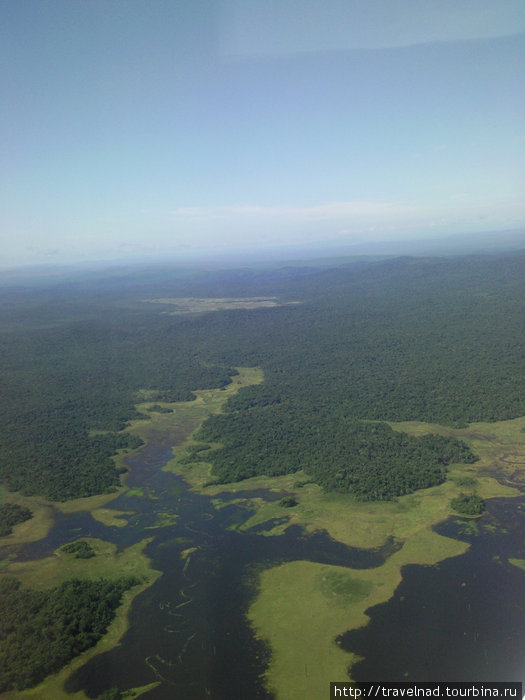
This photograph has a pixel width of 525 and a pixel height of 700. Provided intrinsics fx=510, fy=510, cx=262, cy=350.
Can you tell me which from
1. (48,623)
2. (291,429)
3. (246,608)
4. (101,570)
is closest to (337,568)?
(246,608)

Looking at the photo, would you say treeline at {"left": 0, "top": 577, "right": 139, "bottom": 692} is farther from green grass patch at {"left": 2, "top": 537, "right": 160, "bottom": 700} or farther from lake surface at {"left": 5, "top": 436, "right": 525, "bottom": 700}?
lake surface at {"left": 5, "top": 436, "right": 525, "bottom": 700}

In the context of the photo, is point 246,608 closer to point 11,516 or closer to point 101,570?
point 101,570

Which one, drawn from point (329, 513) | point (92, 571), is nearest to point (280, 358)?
point (329, 513)

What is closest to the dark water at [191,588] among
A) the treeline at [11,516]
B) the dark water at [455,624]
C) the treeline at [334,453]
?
the treeline at [11,516]

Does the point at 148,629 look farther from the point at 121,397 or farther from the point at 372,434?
the point at 121,397

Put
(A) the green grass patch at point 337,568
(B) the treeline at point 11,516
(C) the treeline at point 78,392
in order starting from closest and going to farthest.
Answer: (A) the green grass patch at point 337,568 → (B) the treeline at point 11,516 → (C) the treeline at point 78,392

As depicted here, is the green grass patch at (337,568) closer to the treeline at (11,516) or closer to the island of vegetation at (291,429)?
the island of vegetation at (291,429)
